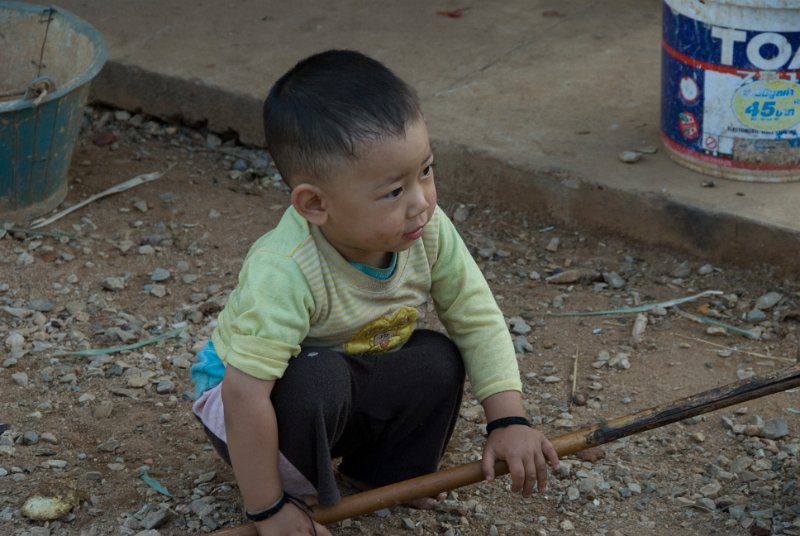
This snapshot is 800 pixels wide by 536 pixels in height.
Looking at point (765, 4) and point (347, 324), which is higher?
point (765, 4)

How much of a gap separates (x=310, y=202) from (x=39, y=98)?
65.7 inches

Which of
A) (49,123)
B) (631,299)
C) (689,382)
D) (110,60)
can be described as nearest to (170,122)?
(110,60)

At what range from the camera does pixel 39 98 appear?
344 cm

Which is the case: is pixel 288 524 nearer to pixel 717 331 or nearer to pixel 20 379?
pixel 20 379

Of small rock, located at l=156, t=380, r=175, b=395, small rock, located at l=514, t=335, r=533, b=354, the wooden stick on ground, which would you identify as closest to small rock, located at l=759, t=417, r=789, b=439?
the wooden stick on ground

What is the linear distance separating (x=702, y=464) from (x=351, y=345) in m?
0.87

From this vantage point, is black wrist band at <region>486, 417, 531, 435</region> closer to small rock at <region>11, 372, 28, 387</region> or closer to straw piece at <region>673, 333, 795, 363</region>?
straw piece at <region>673, 333, 795, 363</region>

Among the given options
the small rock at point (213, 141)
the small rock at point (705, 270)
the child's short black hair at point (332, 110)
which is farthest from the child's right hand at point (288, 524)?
the small rock at point (213, 141)

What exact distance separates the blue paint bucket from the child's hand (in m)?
1.54

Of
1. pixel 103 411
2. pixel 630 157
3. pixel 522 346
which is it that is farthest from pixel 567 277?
pixel 103 411

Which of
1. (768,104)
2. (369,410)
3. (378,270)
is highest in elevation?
(378,270)

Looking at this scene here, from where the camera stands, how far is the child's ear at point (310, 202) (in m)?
2.06

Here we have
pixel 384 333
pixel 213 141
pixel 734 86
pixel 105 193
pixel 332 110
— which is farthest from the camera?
pixel 213 141

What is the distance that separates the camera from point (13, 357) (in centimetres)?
296
